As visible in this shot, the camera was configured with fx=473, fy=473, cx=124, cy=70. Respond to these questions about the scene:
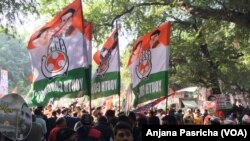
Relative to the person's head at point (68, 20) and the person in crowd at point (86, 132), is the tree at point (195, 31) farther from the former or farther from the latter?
the person in crowd at point (86, 132)

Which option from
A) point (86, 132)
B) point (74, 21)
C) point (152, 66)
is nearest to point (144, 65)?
point (152, 66)

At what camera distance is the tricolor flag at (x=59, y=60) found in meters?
8.56

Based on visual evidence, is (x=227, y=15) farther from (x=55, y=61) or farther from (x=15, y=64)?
(x=15, y=64)

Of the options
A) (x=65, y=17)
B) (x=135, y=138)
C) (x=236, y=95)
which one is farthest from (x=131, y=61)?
(x=236, y=95)

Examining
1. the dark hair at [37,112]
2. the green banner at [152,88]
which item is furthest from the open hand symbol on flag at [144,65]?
the dark hair at [37,112]

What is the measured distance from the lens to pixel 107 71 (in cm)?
1112

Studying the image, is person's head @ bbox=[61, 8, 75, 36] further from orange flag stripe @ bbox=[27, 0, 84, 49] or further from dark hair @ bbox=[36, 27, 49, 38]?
dark hair @ bbox=[36, 27, 49, 38]

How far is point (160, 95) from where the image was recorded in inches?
396

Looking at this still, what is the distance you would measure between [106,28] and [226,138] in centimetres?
1699

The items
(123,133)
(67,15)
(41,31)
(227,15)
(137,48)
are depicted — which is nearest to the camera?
(123,133)

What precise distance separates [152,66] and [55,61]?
103 inches

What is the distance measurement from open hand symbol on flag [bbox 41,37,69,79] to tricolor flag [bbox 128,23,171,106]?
7.69 feet

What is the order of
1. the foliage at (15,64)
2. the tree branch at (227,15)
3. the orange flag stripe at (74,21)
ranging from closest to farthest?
1. the orange flag stripe at (74,21)
2. the tree branch at (227,15)
3. the foliage at (15,64)

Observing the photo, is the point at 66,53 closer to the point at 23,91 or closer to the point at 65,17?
the point at 65,17
